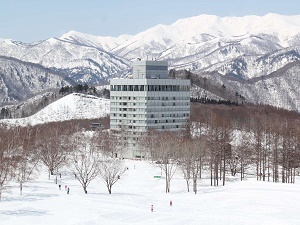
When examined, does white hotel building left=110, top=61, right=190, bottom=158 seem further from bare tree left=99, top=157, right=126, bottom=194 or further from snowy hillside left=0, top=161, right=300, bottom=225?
snowy hillside left=0, top=161, right=300, bottom=225

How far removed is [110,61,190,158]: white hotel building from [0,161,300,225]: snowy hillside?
62686 mm

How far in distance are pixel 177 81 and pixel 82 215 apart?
104072mm

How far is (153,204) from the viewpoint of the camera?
72.4 meters

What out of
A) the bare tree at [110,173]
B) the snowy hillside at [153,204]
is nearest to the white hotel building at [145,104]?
the bare tree at [110,173]

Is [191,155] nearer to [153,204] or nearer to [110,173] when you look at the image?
[110,173]

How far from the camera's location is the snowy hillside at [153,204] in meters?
60.4

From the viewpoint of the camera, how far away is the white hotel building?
509ft

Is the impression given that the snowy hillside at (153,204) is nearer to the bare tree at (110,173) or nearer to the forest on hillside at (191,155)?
the bare tree at (110,173)

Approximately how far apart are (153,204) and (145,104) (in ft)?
276

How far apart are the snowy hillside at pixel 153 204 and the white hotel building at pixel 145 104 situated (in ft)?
206

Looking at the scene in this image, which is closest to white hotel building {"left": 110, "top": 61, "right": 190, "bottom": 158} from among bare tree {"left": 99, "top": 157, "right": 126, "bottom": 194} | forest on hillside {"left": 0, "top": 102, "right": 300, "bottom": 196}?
forest on hillside {"left": 0, "top": 102, "right": 300, "bottom": 196}

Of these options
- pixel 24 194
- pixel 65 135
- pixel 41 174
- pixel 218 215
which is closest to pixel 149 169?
pixel 41 174

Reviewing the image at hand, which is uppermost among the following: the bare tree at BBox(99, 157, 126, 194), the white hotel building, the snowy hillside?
the white hotel building

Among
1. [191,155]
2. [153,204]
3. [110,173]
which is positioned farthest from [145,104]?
[153,204]
